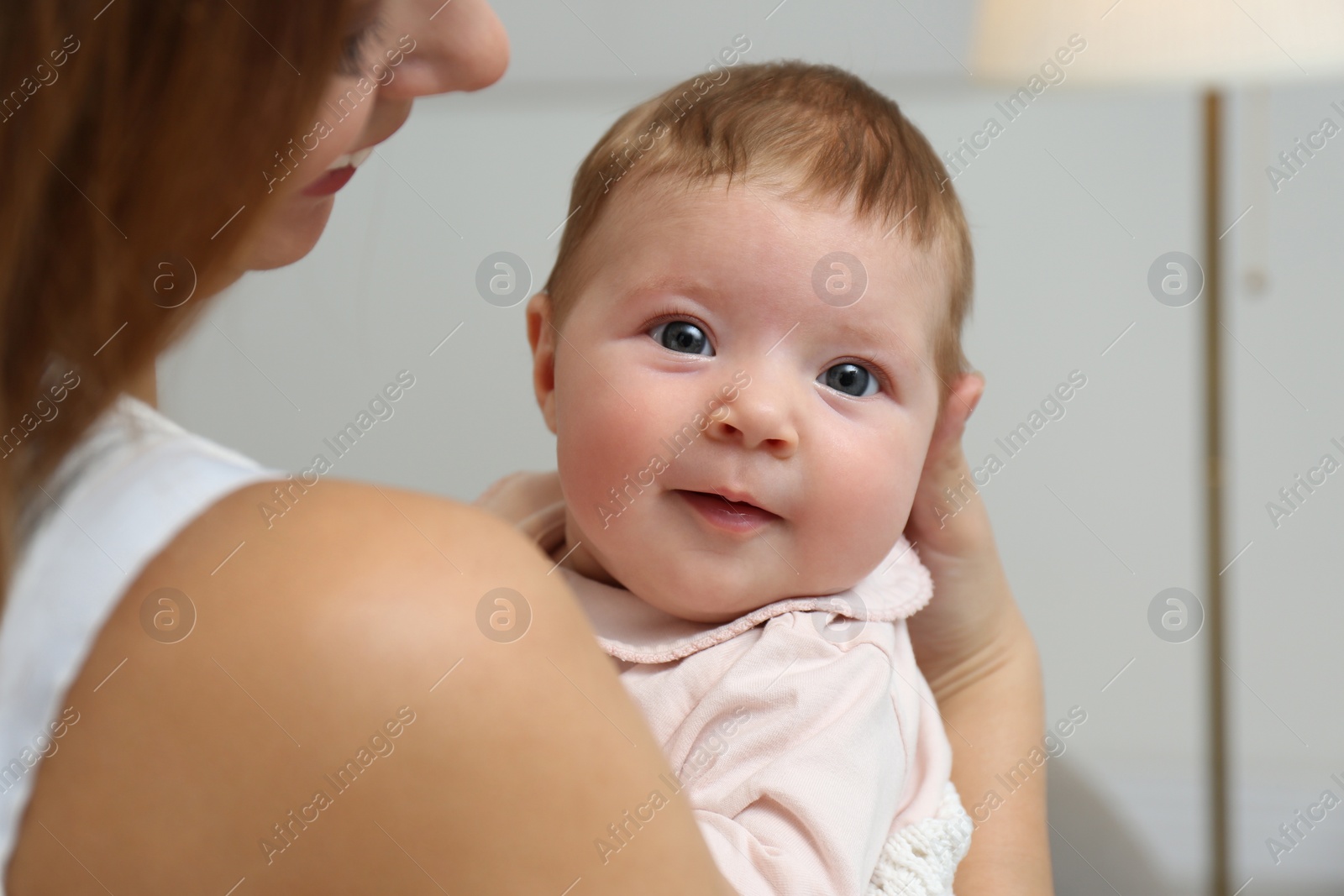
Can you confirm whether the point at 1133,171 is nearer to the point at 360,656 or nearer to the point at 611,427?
the point at 611,427

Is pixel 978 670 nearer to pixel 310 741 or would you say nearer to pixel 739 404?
pixel 739 404

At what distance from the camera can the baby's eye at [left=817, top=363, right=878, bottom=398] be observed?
3.29 ft

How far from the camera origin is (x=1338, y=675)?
2467mm

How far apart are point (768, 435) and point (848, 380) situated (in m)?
0.13

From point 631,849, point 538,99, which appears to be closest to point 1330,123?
point 538,99

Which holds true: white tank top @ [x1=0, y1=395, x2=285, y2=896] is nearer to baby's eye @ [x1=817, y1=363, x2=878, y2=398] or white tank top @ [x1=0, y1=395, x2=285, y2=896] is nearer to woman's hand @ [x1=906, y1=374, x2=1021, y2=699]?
baby's eye @ [x1=817, y1=363, x2=878, y2=398]

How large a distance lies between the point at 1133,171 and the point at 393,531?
89.0 inches

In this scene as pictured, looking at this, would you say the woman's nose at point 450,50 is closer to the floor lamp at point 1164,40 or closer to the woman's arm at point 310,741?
the woman's arm at point 310,741

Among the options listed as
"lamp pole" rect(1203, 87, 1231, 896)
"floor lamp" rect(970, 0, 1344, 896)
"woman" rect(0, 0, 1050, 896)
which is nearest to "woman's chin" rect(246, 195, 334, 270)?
"woman" rect(0, 0, 1050, 896)

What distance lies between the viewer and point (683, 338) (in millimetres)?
993

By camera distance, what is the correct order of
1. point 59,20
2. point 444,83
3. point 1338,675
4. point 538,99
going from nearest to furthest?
point 59,20, point 444,83, point 538,99, point 1338,675

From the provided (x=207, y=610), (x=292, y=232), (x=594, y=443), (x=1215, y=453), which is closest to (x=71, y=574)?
(x=207, y=610)

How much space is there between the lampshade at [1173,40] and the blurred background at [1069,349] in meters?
0.38

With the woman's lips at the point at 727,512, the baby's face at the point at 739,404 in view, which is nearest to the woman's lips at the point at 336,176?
Result: the baby's face at the point at 739,404
